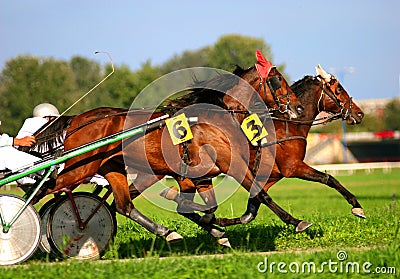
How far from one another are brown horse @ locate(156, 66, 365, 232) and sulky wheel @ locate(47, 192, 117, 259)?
40.1 inches

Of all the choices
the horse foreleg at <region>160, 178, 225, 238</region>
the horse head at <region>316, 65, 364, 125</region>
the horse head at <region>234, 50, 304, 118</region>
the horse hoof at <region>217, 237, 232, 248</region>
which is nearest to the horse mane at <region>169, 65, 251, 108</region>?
the horse head at <region>234, 50, 304, 118</region>

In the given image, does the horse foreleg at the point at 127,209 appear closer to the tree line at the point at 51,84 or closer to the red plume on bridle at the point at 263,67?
the red plume on bridle at the point at 263,67

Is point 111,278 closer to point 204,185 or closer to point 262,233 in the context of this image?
point 204,185

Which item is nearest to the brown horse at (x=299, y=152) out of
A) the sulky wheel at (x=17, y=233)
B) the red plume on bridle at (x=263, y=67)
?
the red plume on bridle at (x=263, y=67)

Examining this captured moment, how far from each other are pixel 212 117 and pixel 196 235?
2112 mm

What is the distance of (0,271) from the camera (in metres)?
6.67

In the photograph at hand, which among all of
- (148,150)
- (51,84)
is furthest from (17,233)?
(51,84)

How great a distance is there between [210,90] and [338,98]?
269cm

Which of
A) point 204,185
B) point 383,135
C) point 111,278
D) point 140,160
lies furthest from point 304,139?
point 383,135


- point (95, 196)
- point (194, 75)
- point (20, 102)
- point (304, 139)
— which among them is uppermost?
point (20, 102)

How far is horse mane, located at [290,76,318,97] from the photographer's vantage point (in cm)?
1124

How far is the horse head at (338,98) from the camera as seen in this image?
449 inches

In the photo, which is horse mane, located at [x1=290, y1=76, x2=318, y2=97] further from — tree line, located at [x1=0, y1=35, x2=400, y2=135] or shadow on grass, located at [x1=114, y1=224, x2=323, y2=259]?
tree line, located at [x1=0, y1=35, x2=400, y2=135]

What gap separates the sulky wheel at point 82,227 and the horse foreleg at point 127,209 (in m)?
0.30
